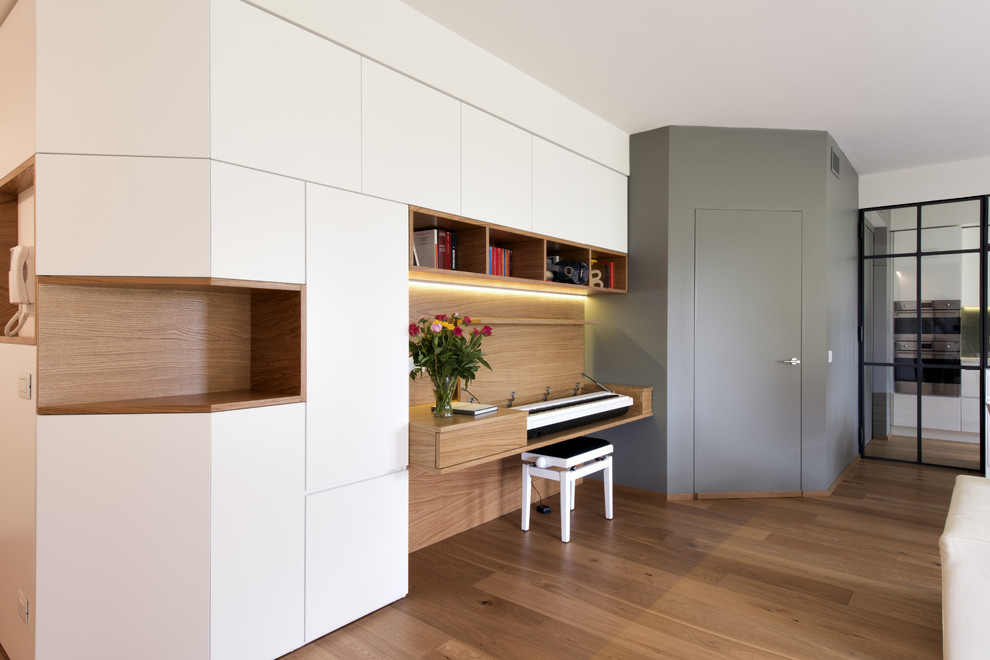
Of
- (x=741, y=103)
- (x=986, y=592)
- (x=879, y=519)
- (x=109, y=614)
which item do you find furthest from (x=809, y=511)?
(x=109, y=614)

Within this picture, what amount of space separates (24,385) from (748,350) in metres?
4.18

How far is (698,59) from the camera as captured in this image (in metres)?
3.28

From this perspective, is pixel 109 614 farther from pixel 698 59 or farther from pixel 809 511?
pixel 809 511

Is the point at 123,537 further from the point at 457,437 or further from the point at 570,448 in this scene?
the point at 570,448

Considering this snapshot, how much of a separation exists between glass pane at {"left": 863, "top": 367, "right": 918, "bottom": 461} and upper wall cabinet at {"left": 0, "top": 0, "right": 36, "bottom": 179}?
629 centimetres

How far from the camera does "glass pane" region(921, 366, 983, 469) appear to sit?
5094 millimetres

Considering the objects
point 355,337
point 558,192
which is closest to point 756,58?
point 558,192

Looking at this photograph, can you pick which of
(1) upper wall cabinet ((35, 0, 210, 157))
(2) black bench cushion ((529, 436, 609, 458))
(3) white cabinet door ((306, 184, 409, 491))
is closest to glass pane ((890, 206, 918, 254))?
(2) black bench cushion ((529, 436, 609, 458))

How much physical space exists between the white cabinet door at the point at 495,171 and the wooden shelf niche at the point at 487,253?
0.08 metres

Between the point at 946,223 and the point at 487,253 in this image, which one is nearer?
the point at 487,253

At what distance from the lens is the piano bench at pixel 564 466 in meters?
3.36

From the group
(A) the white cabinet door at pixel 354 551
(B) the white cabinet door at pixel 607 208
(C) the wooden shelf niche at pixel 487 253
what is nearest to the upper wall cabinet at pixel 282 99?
(C) the wooden shelf niche at pixel 487 253

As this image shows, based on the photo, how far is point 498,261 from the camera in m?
3.44

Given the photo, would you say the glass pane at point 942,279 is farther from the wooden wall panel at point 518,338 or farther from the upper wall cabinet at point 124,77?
the upper wall cabinet at point 124,77
